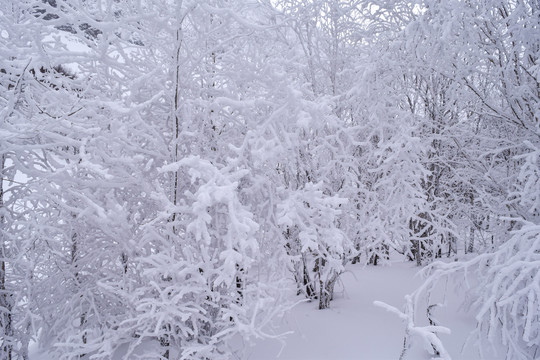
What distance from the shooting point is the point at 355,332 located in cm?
564

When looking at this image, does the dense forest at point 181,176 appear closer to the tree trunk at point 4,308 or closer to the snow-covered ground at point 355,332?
the tree trunk at point 4,308

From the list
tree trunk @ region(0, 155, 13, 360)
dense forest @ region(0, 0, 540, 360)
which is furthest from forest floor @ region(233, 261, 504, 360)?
tree trunk @ region(0, 155, 13, 360)

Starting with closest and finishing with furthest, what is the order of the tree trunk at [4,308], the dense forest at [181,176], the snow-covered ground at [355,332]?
the dense forest at [181,176]
the tree trunk at [4,308]
the snow-covered ground at [355,332]

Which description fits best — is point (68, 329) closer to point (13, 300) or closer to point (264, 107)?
point (13, 300)

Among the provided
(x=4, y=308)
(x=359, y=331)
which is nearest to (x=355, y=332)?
(x=359, y=331)

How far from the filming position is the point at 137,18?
3387mm

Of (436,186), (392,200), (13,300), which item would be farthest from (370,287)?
(13,300)

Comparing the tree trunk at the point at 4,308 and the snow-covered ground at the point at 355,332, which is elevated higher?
the tree trunk at the point at 4,308

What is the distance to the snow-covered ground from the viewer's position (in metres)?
5.01

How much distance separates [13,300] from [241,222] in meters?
3.40

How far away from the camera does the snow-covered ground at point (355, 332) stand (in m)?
5.01

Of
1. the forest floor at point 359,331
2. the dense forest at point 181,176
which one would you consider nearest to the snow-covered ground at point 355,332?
the forest floor at point 359,331

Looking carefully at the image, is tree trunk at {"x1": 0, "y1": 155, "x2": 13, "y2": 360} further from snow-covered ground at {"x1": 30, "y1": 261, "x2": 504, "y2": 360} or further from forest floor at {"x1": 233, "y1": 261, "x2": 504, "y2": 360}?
forest floor at {"x1": 233, "y1": 261, "x2": 504, "y2": 360}

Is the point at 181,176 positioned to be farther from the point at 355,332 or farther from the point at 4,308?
the point at 355,332
